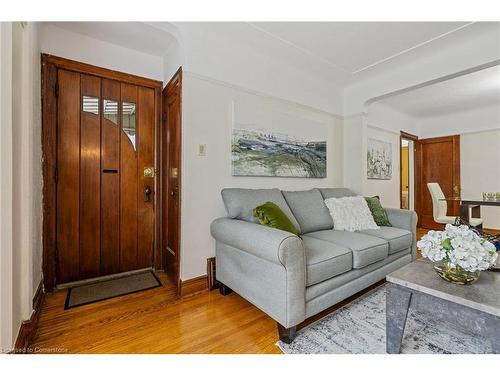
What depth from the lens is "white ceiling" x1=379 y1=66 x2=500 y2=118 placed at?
3173 millimetres

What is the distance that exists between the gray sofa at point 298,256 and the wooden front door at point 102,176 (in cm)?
101

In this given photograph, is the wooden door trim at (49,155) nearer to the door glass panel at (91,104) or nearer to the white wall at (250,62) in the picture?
the door glass panel at (91,104)

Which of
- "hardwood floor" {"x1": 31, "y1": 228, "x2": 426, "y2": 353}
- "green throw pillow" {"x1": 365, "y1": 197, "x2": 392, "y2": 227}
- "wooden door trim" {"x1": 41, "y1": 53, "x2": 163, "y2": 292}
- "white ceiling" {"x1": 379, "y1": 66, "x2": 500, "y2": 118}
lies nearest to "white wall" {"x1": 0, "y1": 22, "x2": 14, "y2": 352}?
"hardwood floor" {"x1": 31, "y1": 228, "x2": 426, "y2": 353}

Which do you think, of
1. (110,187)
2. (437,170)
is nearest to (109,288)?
(110,187)

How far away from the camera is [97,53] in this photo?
221cm

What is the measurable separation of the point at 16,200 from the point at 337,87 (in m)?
3.64

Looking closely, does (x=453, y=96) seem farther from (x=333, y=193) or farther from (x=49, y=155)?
(x=49, y=155)

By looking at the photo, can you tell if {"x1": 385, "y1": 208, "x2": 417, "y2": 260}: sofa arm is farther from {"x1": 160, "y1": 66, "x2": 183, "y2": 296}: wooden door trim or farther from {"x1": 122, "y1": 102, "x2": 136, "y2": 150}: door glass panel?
{"x1": 122, "y1": 102, "x2": 136, "y2": 150}: door glass panel

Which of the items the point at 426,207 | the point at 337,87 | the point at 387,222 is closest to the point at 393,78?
the point at 337,87

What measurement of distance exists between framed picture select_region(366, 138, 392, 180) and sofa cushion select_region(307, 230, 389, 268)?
2.22 metres

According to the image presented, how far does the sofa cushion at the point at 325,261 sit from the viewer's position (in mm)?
1515

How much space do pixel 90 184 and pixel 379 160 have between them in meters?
4.31

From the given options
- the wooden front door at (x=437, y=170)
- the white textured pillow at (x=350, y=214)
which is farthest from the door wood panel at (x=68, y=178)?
the wooden front door at (x=437, y=170)

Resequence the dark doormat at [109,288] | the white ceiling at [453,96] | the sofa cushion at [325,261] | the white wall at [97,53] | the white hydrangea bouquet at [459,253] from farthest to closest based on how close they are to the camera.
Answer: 1. the white ceiling at [453,96]
2. the white wall at [97,53]
3. the dark doormat at [109,288]
4. the sofa cushion at [325,261]
5. the white hydrangea bouquet at [459,253]
